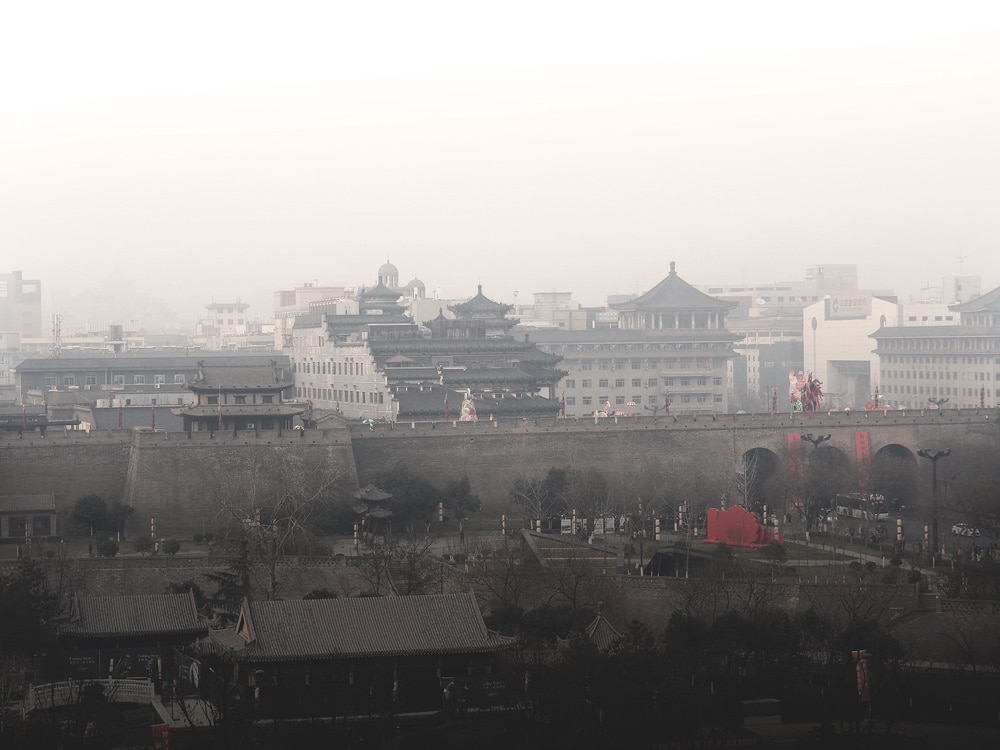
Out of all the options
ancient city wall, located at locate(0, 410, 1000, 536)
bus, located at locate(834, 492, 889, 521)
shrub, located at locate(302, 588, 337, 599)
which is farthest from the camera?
bus, located at locate(834, 492, 889, 521)

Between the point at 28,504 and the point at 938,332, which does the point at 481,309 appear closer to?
the point at 938,332

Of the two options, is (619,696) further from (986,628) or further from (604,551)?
(604,551)

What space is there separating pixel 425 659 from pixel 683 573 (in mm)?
8800

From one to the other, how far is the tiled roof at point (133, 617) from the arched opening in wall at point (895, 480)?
21954mm

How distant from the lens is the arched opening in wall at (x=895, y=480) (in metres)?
49.7

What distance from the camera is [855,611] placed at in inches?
1339

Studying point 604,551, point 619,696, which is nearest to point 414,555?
point 604,551

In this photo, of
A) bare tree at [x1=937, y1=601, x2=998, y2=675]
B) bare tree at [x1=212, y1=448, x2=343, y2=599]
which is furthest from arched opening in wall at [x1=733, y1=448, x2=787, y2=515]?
bare tree at [x1=937, y1=601, x2=998, y2=675]

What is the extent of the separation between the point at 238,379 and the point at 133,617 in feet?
58.9

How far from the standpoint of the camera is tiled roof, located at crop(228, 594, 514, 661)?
30.3 metres

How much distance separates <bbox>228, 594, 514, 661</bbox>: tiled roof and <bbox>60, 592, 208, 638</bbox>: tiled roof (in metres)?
2.61

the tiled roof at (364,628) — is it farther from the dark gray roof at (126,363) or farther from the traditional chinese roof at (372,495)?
the dark gray roof at (126,363)

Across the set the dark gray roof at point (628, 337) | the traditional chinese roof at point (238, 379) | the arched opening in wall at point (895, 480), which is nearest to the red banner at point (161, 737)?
the traditional chinese roof at point (238, 379)

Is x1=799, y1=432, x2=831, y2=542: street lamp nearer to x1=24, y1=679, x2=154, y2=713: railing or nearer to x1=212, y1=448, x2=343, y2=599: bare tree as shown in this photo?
x1=212, y1=448, x2=343, y2=599: bare tree
